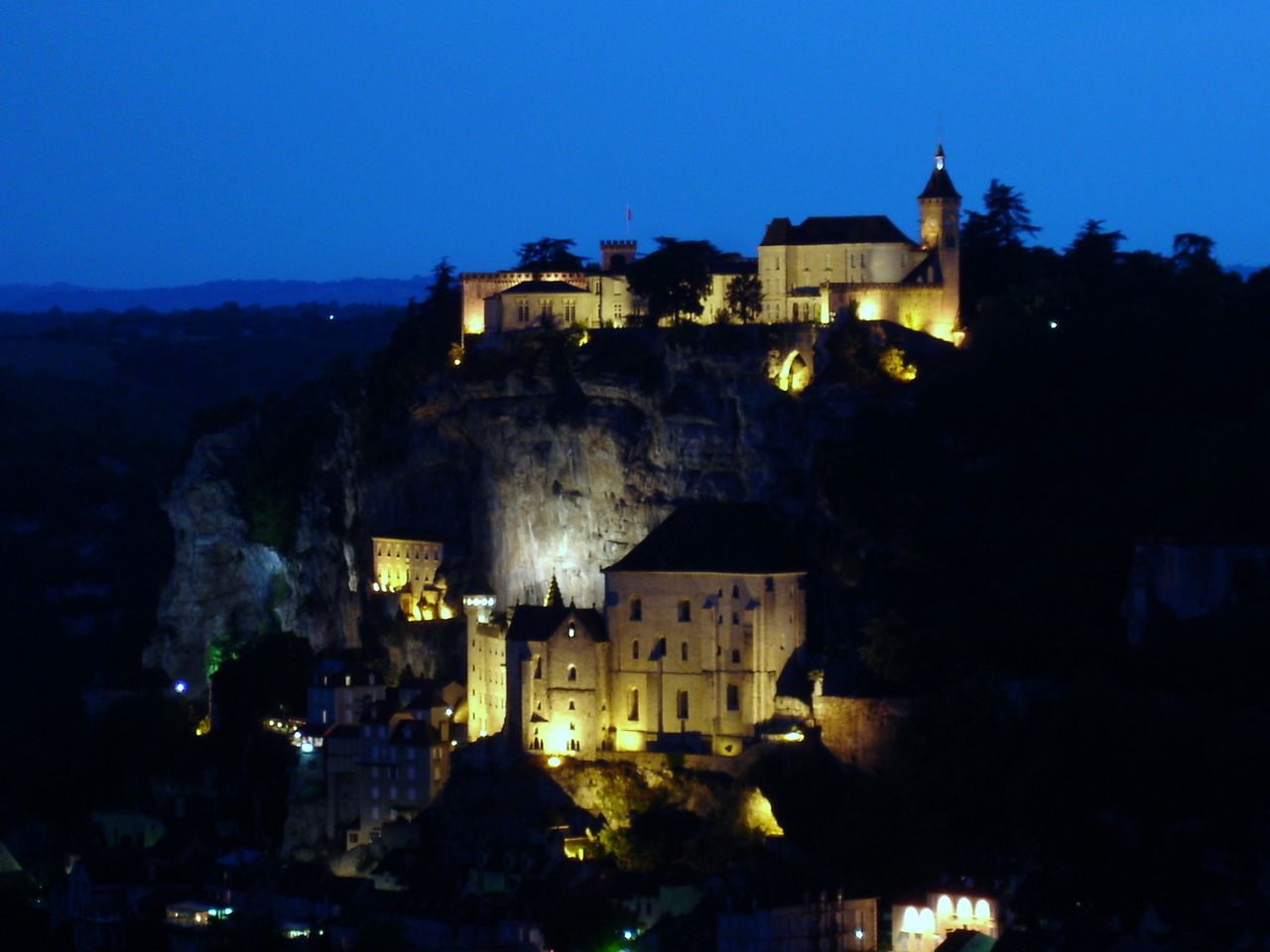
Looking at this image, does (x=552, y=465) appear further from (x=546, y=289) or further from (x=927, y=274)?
(x=927, y=274)

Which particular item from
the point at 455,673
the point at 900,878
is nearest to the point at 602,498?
the point at 455,673

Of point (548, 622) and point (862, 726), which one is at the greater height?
point (548, 622)

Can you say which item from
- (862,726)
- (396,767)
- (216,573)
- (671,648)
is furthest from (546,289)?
(862,726)

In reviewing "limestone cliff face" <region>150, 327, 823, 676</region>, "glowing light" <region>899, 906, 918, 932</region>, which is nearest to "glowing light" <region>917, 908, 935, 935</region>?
"glowing light" <region>899, 906, 918, 932</region>

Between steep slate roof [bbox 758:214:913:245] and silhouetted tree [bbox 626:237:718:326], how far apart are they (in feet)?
6.68

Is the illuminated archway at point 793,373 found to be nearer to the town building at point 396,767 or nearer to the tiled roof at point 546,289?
the tiled roof at point 546,289

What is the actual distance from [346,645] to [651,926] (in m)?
23.3

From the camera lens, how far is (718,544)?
3027 inches

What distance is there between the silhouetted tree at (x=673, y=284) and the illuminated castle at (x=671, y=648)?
8.40 m

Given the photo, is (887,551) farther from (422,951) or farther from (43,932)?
(43,932)

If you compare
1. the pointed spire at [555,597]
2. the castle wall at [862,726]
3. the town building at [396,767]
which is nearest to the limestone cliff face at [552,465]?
the pointed spire at [555,597]

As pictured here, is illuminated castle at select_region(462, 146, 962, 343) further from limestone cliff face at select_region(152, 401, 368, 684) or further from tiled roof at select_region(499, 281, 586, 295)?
limestone cliff face at select_region(152, 401, 368, 684)

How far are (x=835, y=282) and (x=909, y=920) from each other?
22.3 m

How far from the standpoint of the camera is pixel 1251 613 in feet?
229
